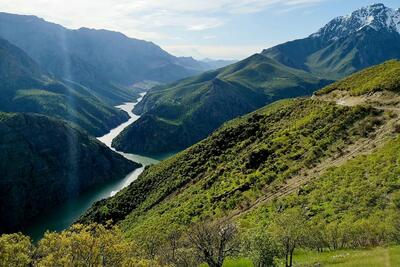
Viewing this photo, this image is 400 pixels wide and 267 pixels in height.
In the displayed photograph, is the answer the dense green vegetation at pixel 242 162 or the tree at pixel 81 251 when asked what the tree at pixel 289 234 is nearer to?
the tree at pixel 81 251

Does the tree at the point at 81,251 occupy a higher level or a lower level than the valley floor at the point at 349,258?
higher

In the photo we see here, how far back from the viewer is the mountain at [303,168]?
53.5 meters

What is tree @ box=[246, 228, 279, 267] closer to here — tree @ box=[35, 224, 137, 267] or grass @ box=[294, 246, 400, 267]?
grass @ box=[294, 246, 400, 267]

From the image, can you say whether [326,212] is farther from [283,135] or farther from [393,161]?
[283,135]

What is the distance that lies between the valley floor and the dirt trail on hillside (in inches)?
1008

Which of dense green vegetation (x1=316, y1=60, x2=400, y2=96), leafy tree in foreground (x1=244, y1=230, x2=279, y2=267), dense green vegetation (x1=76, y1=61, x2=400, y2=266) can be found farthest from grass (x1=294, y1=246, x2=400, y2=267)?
dense green vegetation (x1=316, y1=60, x2=400, y2=96)

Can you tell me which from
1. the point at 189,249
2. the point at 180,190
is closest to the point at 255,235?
the point at 189,249

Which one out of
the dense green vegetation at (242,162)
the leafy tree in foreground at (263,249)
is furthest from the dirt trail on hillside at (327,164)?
the leafy tree in foreground at (263,249)

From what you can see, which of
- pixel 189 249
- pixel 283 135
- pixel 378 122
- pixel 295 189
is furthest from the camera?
pixel 283 135

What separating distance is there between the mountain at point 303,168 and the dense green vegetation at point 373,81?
10.5 inches

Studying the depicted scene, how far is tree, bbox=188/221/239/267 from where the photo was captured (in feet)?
126

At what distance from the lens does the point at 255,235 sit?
35844mm

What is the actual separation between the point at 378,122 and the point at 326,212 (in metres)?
27.5

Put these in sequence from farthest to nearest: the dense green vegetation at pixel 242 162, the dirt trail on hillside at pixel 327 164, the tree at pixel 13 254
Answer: the dense green vegetation at pixel 242 162
the dirt trail on hillside at pixel 327 164
the tree at pixel 13 254
